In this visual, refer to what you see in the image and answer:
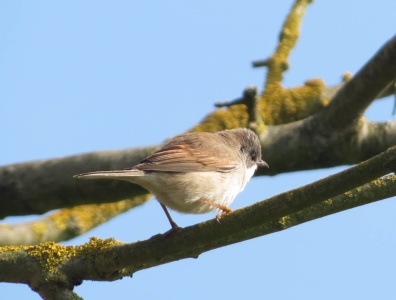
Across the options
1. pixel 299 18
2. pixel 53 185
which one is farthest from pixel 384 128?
pixel 53 185

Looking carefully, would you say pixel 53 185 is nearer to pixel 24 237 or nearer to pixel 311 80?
pixel 24 237

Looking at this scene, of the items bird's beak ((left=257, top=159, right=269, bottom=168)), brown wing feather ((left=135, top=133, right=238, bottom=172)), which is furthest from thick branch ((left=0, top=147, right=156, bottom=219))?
bird's beak ((left=257, top=159, right=269, bottom=168))

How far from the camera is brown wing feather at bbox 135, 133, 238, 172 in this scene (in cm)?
524

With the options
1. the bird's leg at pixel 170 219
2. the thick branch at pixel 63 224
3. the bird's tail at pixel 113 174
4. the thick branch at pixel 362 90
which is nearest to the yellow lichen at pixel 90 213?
the thick branch at pixel 63 224

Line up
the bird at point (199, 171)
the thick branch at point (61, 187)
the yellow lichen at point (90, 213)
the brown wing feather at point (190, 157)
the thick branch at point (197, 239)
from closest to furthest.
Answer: the thick branch at point (197, 239) < the bird at point (199, 171) < the brown wing feather at point (190, 157) < the thick branch at point (61, 187) < the yellow lichen at point (90, 213)

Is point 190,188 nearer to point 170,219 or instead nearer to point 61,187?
point 170,219

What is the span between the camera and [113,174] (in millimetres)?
4680

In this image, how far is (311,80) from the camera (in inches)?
260

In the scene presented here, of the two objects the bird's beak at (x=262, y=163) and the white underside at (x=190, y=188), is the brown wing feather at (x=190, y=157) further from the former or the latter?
the bird's beak at (x=262, y=163)

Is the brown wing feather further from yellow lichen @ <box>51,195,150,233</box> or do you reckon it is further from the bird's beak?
yellow lichen @ <box>51,195,150,233</box>

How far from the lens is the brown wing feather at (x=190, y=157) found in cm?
524

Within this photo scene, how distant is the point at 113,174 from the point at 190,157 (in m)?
1.06

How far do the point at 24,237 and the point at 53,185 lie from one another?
0.47m

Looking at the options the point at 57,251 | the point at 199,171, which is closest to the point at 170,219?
the point at 57,251
